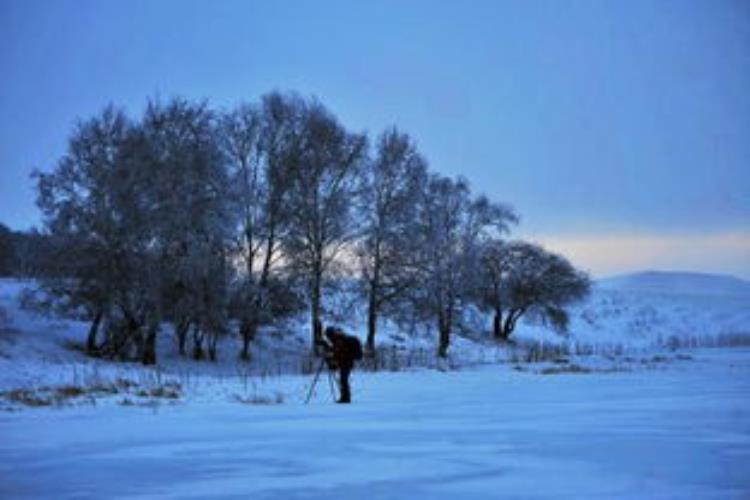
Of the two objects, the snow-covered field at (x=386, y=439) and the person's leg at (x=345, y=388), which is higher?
the person's leg at (x=345, y=388)

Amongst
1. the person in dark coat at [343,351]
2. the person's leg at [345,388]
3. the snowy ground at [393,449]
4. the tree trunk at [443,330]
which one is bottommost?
the snowy ground at [393,449]

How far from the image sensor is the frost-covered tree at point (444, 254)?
37.8m

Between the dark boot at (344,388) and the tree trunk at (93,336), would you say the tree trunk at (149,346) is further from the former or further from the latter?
the dark boot at (344,388)

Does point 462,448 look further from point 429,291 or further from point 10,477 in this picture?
point 429,291

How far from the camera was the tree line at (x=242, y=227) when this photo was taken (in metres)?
29.5

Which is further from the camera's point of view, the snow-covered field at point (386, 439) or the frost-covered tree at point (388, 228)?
the frost-covered tree at point (388, 228)

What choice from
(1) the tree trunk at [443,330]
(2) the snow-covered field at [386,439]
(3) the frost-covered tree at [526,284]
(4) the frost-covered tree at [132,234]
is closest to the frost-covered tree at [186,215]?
(4) the frost-covered tree at [132,234]

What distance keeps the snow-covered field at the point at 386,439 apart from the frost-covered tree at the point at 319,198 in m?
16.6

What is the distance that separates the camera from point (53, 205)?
98.1ft

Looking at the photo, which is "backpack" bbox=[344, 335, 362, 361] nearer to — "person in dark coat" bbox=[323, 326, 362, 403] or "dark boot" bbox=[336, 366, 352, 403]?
"person in dark coat" bbox=[323, 326, 362, 403]

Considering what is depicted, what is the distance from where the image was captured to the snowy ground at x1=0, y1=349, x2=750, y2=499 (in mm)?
6121

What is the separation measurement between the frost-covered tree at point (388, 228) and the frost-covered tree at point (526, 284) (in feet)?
41.4

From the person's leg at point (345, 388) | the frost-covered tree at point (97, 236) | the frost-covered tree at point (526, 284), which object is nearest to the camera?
the person's leg at point (345, 388)

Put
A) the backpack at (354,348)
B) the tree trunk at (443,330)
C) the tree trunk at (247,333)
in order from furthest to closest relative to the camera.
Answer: the tree trunk at (443,330)
the tree trunk at (247,333)
the backpack at (354,348)
